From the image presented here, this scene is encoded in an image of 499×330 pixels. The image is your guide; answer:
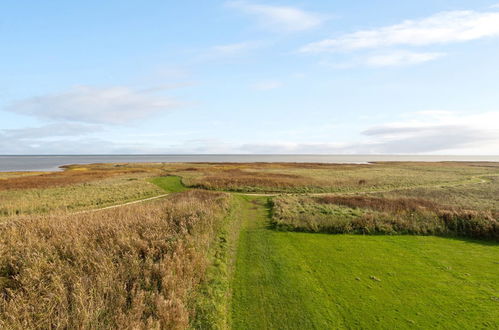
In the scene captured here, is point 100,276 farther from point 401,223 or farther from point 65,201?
point 65,201

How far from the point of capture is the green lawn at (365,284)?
7.19 metres

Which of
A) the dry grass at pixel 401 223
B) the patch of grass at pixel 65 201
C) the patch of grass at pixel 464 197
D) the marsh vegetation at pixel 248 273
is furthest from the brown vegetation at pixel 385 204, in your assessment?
the patch of grass at pixel 65 201

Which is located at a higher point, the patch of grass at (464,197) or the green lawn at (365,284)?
the patch of grass at (464,197)

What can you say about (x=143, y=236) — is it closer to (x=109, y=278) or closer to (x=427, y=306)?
(x=109, y=278)

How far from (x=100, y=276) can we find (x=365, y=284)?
29.9ft

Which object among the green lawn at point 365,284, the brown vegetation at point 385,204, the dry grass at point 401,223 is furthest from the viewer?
the brown vegetation at point 385,204

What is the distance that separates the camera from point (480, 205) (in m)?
24.6

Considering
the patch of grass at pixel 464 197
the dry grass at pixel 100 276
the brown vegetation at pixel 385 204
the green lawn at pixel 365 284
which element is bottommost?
the green lawn at pixel 365 284

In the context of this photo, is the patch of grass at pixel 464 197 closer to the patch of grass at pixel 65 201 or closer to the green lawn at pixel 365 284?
the green lawn at pixel 365 284

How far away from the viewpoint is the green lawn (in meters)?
7.19

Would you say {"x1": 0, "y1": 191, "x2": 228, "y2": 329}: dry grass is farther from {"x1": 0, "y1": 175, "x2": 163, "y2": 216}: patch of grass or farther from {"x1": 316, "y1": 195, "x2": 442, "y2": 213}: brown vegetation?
{"x1": 316, "y1": 195, "x2": 442, "y2": 213}: brown vegetation

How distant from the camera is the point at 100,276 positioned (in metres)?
7.41

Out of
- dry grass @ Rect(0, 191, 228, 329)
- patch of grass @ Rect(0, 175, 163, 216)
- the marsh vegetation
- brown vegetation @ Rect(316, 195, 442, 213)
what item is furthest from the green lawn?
patch of grass @ Rect(0, 175, 163, 216)

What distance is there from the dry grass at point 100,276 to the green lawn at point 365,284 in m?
2.03
